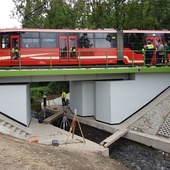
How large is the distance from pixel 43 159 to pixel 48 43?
12106 mm

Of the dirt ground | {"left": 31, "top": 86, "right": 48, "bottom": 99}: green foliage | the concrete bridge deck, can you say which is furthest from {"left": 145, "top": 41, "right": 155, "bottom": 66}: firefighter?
{"left": 31, "top": 86, "right": 48, "bottom": 99}: green foliage

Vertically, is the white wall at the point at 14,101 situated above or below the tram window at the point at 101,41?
below

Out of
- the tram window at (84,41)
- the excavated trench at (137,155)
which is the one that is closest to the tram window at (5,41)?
the tram window at (84,41)

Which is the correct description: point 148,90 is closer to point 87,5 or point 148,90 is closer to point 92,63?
point 92,63

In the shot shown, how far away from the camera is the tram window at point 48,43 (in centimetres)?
2032

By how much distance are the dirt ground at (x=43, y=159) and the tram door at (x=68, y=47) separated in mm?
9749

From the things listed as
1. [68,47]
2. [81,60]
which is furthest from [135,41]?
[68,47]

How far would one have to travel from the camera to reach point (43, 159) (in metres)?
9.60

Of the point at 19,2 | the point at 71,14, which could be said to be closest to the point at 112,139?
the point at 71,14

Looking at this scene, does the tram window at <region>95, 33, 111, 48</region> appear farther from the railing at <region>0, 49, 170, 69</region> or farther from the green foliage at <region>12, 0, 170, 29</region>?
the green foliage at <region>12, 0, 170, 29</region>

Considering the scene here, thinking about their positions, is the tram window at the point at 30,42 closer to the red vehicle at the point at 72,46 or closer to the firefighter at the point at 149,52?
the red vehicle at the point at 72,46

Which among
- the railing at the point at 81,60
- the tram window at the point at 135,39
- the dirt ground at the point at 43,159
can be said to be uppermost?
the tram window at the point at 135,39

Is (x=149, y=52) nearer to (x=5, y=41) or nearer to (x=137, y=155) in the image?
(x=137, y=155)

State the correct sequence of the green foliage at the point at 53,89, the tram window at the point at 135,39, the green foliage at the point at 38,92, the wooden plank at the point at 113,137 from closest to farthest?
the wooden plank at the point at 113,137 → the tram window at the point at 135,39 → the green foliage at the point at 38,92 → the green foliage at the point at 53,89
